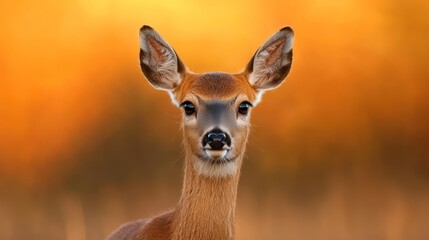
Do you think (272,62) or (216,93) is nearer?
(216,93)

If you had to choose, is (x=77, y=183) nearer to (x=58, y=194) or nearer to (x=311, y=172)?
(x=58, y=194)

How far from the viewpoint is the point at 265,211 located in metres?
20.0

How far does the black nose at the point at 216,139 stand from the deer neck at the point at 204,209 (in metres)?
0.34

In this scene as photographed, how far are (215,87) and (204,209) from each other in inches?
38.9

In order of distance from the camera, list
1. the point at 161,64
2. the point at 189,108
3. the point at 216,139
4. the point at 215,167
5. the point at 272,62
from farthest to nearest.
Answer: the point at 272,62 < the point at 161,64 < the point at 189,108 < the point at 215,167 < the point at 216,139

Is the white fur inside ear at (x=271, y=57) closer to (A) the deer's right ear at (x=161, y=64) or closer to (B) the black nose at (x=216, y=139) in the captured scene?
(A) the deer's right ear at (x=161, y=64)

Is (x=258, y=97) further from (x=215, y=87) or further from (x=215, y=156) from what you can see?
(x=215, y=156)

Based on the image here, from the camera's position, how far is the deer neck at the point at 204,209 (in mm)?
12867

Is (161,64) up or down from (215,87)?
up

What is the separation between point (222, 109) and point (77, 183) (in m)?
8.49

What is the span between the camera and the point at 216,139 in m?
12.5

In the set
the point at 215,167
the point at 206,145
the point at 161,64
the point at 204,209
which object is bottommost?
the point at 204,209

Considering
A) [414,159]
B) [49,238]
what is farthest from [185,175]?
[414,159]

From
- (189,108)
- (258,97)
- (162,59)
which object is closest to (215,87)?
(189,108)
